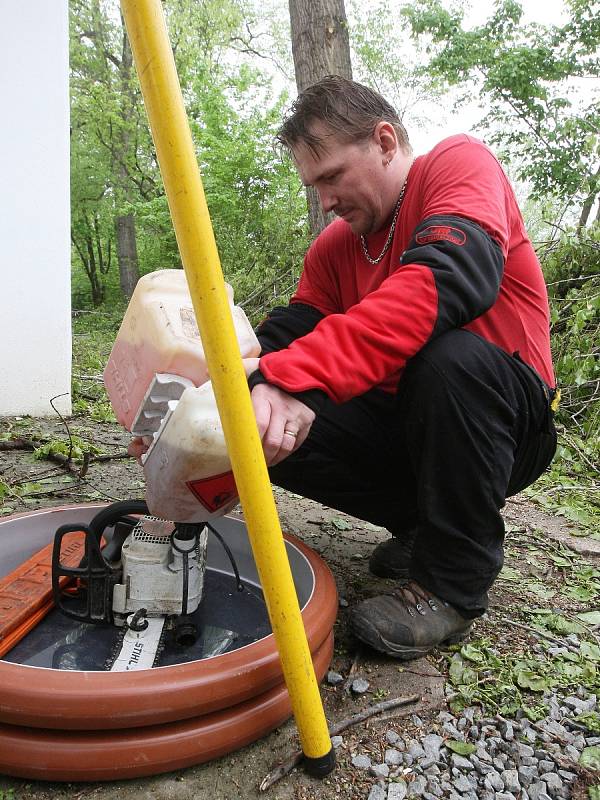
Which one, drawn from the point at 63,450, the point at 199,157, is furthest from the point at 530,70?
the point at 63,450

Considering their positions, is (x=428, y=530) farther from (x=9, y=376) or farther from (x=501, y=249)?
(x=9, y=376)

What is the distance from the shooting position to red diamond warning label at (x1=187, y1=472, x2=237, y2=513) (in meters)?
1.24

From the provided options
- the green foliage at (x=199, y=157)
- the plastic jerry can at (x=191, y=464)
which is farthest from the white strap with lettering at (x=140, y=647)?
the green foliage at (x=199, y=157)

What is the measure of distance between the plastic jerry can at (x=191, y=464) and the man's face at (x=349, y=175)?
0.85m

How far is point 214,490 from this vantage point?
1267 millimetres

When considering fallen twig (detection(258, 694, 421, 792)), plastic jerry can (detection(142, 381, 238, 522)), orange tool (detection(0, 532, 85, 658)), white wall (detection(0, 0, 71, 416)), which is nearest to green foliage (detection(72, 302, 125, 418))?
white wall (detection(0, 0, 71, 416))

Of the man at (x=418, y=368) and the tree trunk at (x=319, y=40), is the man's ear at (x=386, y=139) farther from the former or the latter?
the tree trunk at (x=319, y=40)

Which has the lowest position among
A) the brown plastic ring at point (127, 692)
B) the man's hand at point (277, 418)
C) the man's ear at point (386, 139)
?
the brown plastic ring at point (127, 692)

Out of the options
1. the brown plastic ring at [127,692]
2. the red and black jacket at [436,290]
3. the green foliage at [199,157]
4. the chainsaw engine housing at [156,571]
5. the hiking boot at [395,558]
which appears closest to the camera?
the brown plastic ring at [127,692]

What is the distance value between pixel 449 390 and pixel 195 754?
38.2 inches

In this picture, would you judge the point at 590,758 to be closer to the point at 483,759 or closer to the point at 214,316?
the point at 483,759

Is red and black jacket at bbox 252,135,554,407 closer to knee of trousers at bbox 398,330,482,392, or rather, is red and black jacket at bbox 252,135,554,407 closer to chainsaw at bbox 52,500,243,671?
knee of trousers at bbox 398,330,482,392

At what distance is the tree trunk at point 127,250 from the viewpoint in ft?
50.0

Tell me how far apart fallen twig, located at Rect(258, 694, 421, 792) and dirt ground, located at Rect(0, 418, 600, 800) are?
0.01m
